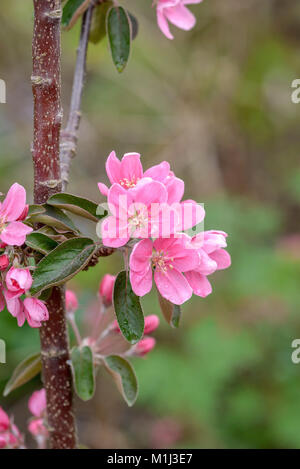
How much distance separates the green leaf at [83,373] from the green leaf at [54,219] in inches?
7.7

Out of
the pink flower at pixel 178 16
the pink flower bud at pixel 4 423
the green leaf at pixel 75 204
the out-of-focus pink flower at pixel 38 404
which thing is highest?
the pink flower at pixel 178 16

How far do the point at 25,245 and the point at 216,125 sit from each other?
3114 millimetres

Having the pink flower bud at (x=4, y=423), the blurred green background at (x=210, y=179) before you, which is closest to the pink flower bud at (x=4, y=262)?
the pink flower bud at (x=4, y=423)

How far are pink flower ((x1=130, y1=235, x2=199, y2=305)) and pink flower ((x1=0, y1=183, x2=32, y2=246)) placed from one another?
131 millimetres

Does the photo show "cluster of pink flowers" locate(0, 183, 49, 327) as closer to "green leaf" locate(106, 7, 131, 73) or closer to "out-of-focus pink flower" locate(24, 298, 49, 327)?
"out-of-focus pink flower" locate(24, 298, 49, 327)

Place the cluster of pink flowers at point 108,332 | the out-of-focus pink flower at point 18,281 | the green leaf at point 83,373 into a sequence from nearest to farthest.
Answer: the out-of-focus pink flower at point 18,281
the green leaf at point 83,373
the cluster of pink flowers at point 108,332

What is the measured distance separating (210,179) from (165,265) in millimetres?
2890

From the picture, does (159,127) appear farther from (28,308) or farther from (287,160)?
(28,308)

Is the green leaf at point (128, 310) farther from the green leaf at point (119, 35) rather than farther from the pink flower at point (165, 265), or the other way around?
the green leaf at point (119, 35)

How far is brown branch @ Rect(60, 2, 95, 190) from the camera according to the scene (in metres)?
0.86

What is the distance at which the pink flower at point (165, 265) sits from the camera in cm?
66

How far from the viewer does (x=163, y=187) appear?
0.64 metres

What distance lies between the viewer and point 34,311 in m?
0.66

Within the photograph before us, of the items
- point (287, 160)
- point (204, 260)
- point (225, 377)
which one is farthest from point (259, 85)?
point (204, 260)
